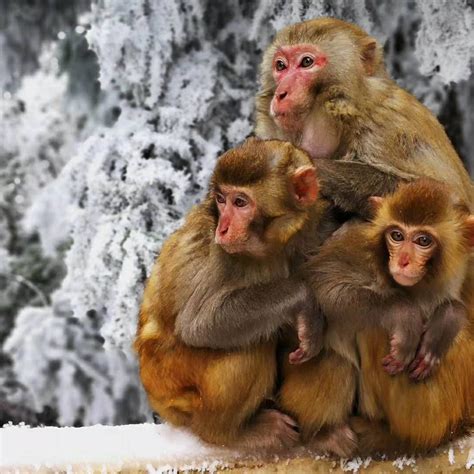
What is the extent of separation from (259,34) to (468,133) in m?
1.69

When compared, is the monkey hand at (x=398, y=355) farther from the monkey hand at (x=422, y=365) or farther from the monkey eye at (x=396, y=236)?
the monkey eye at (x=396, y=236)

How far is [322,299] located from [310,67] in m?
1.07

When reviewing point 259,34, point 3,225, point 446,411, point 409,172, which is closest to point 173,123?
point 259,34

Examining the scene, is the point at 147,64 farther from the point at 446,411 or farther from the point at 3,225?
the point at 446,411

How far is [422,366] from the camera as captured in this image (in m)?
3.08

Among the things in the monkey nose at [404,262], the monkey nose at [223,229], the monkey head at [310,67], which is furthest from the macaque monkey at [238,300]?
the monkey head at [310,67]

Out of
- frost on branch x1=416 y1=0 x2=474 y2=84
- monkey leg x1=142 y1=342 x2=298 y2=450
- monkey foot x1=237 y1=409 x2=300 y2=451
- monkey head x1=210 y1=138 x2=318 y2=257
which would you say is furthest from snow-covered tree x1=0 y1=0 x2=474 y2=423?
monkey head x1=210 y1=138 x2=318 y2=257

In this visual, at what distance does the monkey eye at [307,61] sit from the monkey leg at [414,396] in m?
1.18

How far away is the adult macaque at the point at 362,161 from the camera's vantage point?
3170 mm

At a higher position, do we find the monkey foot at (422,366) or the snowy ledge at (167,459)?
the monkey foot at (422,366)

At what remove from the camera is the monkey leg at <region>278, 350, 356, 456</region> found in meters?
3.20

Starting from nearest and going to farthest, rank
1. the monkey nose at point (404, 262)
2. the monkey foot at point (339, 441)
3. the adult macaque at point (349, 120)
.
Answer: the monkey nose at point (404, 262) < the monkey foot at point (339, 441) < the adult macaque at point (349, 120)

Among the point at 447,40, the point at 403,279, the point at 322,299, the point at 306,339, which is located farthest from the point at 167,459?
the point at 447,40

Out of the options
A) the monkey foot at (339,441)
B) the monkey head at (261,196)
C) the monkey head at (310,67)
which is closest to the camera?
the monkey head at (261,196)
